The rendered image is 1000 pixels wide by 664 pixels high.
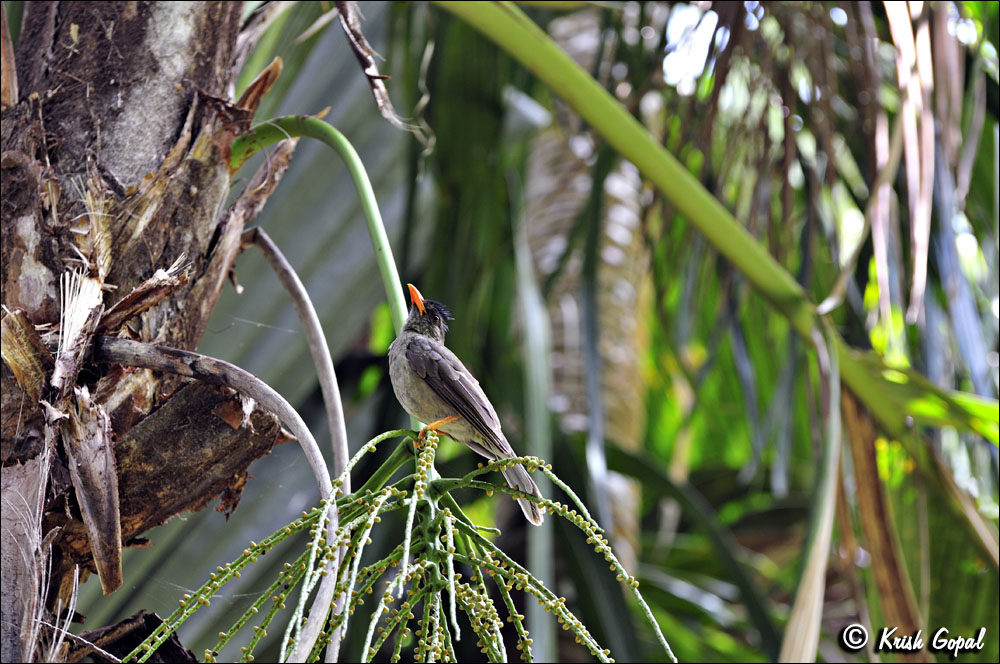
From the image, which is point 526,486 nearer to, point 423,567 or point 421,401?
point 421,401

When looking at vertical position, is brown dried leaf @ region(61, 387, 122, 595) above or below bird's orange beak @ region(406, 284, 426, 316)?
below

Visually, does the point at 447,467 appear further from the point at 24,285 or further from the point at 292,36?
the point at 24,285

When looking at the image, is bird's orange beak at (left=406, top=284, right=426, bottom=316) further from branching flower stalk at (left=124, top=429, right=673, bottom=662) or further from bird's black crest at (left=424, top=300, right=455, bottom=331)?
branching flower stalk at (left=124, top=429, right=673, bottom=662)

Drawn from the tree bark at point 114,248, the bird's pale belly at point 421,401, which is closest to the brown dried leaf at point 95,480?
the tree bark at point 114,248

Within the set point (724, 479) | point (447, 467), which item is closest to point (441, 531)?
point (447, 467)

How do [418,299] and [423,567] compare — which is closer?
[423,567]

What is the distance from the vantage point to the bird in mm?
857

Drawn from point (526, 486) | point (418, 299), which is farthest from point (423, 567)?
point (418, 299)

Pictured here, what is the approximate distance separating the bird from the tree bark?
5.5 inches

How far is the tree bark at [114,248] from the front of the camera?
74cm

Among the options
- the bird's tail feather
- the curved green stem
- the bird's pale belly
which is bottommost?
the bird's tail feather

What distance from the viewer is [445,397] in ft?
2.84

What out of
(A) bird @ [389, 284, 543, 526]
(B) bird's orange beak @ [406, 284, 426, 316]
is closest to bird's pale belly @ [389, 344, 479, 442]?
(A) bird @ [389, 284, 543, 526]

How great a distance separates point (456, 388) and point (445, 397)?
0.04 feet
